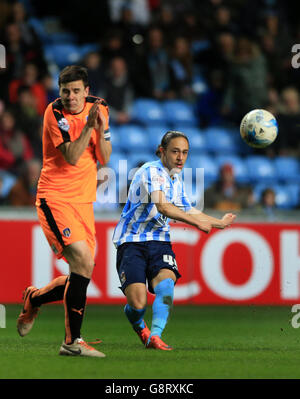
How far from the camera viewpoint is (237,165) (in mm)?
13055

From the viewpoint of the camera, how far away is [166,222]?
22.5 feet

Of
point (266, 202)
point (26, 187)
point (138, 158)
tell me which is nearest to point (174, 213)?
point (26, 187)

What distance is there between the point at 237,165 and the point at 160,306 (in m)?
6.85

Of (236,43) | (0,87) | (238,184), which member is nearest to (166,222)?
(238,184)

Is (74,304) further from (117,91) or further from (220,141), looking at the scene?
(220,141)

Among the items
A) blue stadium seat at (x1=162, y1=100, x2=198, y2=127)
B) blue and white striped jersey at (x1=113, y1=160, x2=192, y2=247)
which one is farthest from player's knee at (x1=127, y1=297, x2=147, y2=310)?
blue stadium seat at (x1=162, y1=100, x2=198, y2=127)

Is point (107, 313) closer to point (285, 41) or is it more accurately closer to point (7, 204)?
point (7, 204)

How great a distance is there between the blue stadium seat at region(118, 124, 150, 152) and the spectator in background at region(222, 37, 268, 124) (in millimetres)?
1555

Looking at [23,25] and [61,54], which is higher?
[23,25]

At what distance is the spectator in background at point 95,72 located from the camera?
508 inches

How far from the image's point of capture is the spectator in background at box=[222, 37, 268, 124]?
1343 centimetres

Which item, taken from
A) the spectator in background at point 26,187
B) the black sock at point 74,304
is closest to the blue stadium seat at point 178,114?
the spectator in background at point 26,187

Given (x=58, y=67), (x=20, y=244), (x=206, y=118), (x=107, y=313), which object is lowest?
(x=107, y=313)

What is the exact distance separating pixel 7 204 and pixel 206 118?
14.7 ft
